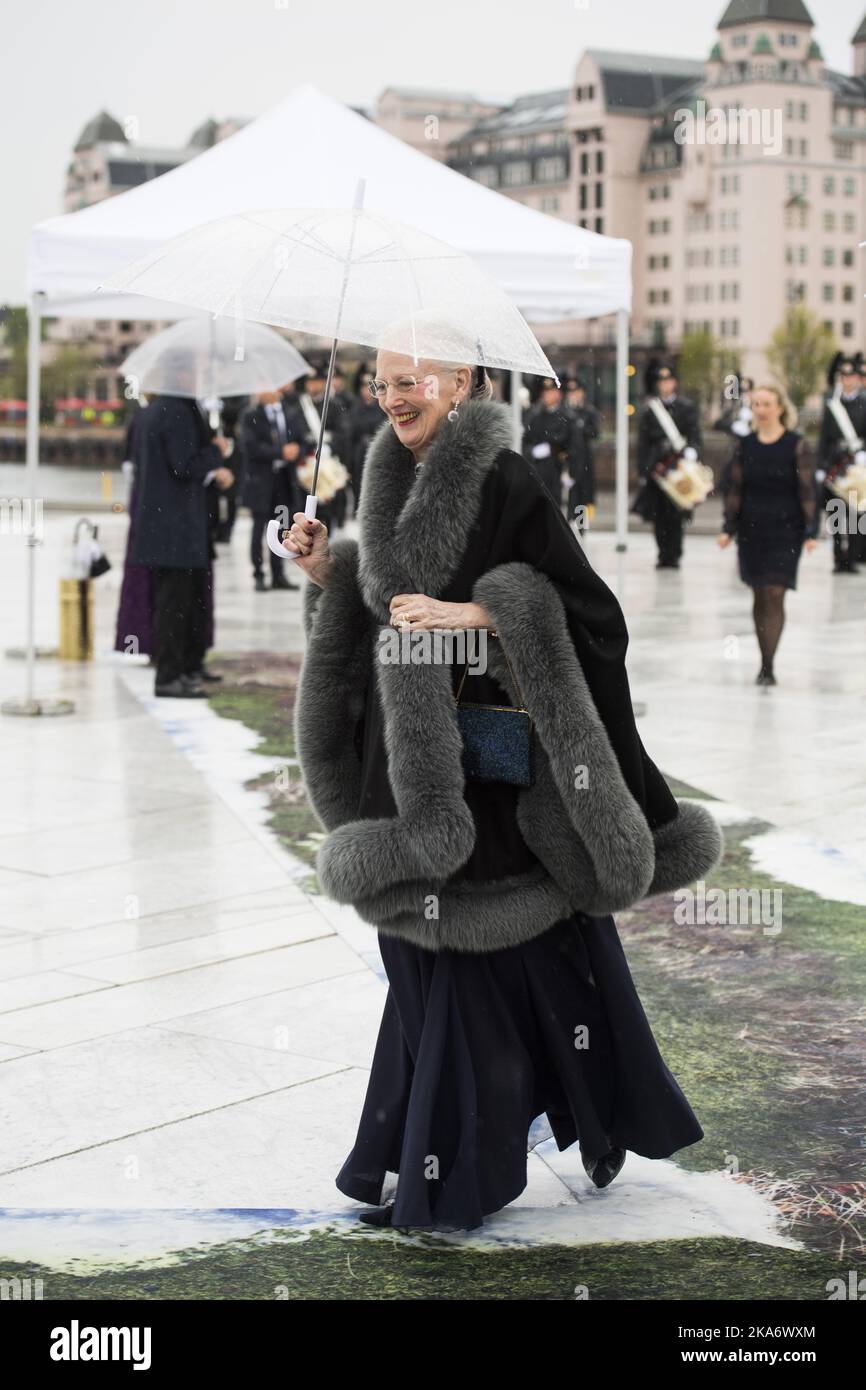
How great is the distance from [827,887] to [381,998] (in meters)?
2.02

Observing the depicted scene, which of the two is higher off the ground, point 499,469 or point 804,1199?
point 499,469

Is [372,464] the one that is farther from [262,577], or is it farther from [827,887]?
[262,577]

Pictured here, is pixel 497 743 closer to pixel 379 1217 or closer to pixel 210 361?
pixel 379 1217

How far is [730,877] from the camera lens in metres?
7.06

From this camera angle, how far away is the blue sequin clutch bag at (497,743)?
12.7ft

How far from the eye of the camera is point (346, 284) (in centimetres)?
427

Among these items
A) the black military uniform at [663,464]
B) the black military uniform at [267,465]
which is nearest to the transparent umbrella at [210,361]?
the black military uniform at [267,465]

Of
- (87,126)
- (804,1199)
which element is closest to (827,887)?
(804,1199)

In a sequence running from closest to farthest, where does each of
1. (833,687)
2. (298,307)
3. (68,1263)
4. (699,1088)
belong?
(68,1263)
(298,307)
(699,1088)
(833,687)

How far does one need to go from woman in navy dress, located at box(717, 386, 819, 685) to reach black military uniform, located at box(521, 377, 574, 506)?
29.1 feet

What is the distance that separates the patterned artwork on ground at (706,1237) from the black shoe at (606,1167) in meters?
0.05

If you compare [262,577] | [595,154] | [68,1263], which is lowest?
[68,1263]

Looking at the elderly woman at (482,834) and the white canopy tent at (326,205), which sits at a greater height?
the white canopy tent at (326,205)

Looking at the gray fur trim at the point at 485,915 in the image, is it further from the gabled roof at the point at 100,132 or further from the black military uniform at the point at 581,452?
the gabled roof at the point at 100,132
